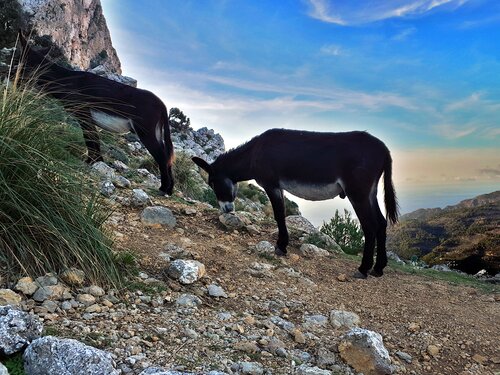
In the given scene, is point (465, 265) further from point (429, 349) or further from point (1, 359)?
point (1, 359)

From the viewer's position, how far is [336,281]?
6.25 m

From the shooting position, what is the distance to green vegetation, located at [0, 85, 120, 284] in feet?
13.1

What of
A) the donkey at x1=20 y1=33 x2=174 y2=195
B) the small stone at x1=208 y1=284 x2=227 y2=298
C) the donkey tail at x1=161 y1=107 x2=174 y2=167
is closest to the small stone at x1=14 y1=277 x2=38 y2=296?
the small stone at x1=208 y1=284 x2=227 y2=298

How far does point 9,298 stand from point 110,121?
5465mm

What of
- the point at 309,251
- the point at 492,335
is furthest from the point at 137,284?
the point at 492,335

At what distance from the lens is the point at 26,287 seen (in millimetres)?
3674

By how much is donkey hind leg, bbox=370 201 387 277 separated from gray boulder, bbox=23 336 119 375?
4941mm

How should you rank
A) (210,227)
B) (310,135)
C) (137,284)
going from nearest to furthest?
(137,284) < (310,135) < (210,227)

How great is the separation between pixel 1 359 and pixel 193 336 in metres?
1.42

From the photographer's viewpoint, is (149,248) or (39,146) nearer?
(39,146)

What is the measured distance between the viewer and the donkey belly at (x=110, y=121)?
8.38m

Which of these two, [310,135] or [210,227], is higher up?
[310,135]

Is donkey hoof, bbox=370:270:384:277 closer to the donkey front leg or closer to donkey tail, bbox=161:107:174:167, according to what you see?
the donkey front leg

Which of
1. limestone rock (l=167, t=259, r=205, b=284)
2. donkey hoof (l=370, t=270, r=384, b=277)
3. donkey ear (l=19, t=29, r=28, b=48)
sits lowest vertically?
limestone rock (l=167, t=259, r=205, b=284)
